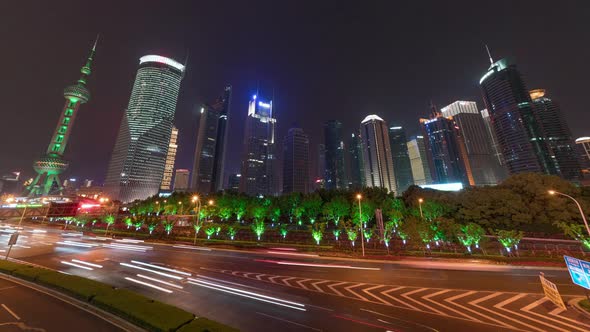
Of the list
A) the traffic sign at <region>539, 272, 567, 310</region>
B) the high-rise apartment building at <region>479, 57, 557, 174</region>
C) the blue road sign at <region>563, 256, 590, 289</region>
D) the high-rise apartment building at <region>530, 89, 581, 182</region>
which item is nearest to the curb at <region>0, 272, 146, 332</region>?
the traffic sign at <region>539, 272, 567, 310</region>

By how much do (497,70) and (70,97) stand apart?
305 meters

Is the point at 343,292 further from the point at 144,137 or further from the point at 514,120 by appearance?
the point at 514,120

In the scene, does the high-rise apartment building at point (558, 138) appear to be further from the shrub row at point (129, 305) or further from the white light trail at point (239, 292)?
the shrub row at point (129, 305)

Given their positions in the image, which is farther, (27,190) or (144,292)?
(27,190)

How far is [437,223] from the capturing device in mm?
41531

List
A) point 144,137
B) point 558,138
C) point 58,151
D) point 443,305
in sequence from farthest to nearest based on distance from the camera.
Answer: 1. point 144,137
2. point 558,138
3. point 58,151
4. point 443,305

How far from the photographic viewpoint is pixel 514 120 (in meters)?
142

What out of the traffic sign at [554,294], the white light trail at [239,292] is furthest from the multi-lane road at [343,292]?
the traffic sign at [554,294]

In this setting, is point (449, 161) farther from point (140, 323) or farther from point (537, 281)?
point (140, 323)

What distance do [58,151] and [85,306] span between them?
616 feet

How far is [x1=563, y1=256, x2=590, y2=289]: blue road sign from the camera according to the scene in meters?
13.7

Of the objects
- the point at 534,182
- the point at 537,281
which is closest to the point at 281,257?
the point at 537,281

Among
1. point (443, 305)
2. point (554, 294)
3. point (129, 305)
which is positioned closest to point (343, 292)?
point (443, 305)

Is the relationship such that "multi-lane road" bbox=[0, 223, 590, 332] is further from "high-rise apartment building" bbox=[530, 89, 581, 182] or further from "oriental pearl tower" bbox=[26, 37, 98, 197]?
"high-rise apartment building" bbox=[530, 89, 581, 182]
